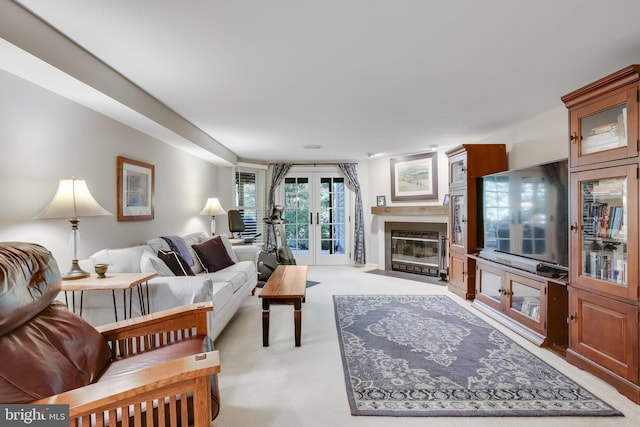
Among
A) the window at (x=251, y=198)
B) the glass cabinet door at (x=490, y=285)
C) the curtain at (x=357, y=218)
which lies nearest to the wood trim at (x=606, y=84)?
the glass cabinet door at (x=490, y=285)

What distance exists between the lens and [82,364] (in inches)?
55.1

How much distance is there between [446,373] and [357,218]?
4.45m

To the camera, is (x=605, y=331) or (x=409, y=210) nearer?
(x=605, y=331)

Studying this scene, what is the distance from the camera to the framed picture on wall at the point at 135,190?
A: 3168mm

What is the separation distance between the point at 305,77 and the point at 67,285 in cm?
225

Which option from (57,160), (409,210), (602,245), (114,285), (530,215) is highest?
(57,160)

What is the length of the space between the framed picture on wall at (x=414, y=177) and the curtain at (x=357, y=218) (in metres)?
0.74

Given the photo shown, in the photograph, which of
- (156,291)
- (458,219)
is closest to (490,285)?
(458,219)

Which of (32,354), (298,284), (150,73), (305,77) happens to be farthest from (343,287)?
(32,354)

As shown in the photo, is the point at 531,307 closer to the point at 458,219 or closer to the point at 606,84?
the point at 458,219

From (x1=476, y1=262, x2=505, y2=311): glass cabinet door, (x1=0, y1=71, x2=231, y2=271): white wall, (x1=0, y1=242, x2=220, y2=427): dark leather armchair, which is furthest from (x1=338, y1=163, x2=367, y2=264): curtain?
(x1=0, y1=242, x2=220, y2=427): dark leather armchair

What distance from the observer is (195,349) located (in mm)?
1651

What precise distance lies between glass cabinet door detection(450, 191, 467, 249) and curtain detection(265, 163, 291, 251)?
11.4 feet

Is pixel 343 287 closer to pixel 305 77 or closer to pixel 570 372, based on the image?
pixel 570 372
